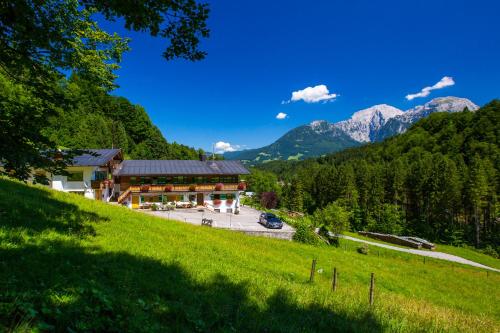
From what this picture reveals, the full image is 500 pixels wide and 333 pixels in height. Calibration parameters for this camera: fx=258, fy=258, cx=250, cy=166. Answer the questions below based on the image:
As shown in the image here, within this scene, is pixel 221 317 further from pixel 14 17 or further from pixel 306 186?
pixel 306 186

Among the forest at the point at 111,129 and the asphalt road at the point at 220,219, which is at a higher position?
the forest at the point at 111,129

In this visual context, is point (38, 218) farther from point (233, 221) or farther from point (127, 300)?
point (233, 221)

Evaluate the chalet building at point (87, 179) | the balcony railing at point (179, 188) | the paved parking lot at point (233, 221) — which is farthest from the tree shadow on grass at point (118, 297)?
the balcony railing at point (179, 188)

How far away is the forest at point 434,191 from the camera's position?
5391cm

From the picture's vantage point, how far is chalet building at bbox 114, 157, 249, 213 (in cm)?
4103

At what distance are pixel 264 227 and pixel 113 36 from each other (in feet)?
87.7

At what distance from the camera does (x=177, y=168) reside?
44.3 metres

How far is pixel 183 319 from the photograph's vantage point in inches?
214

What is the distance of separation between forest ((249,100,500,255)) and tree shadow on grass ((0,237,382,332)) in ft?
115

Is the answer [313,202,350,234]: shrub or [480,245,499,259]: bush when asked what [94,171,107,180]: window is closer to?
[313,202,350,234]: shrub

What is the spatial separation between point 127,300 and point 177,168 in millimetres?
40189

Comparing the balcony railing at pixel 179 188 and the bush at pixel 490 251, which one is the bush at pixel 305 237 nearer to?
the balcony railing at pixel 179 188

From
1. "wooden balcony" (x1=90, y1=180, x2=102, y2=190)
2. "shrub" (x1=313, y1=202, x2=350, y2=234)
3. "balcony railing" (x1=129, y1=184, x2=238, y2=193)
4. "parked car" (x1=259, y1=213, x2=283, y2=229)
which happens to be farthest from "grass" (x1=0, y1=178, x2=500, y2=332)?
"balcony railing" (x1=129, y1=184, x2=238, y2=193)

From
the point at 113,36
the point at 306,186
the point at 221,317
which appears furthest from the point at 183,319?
the point at 306,186
